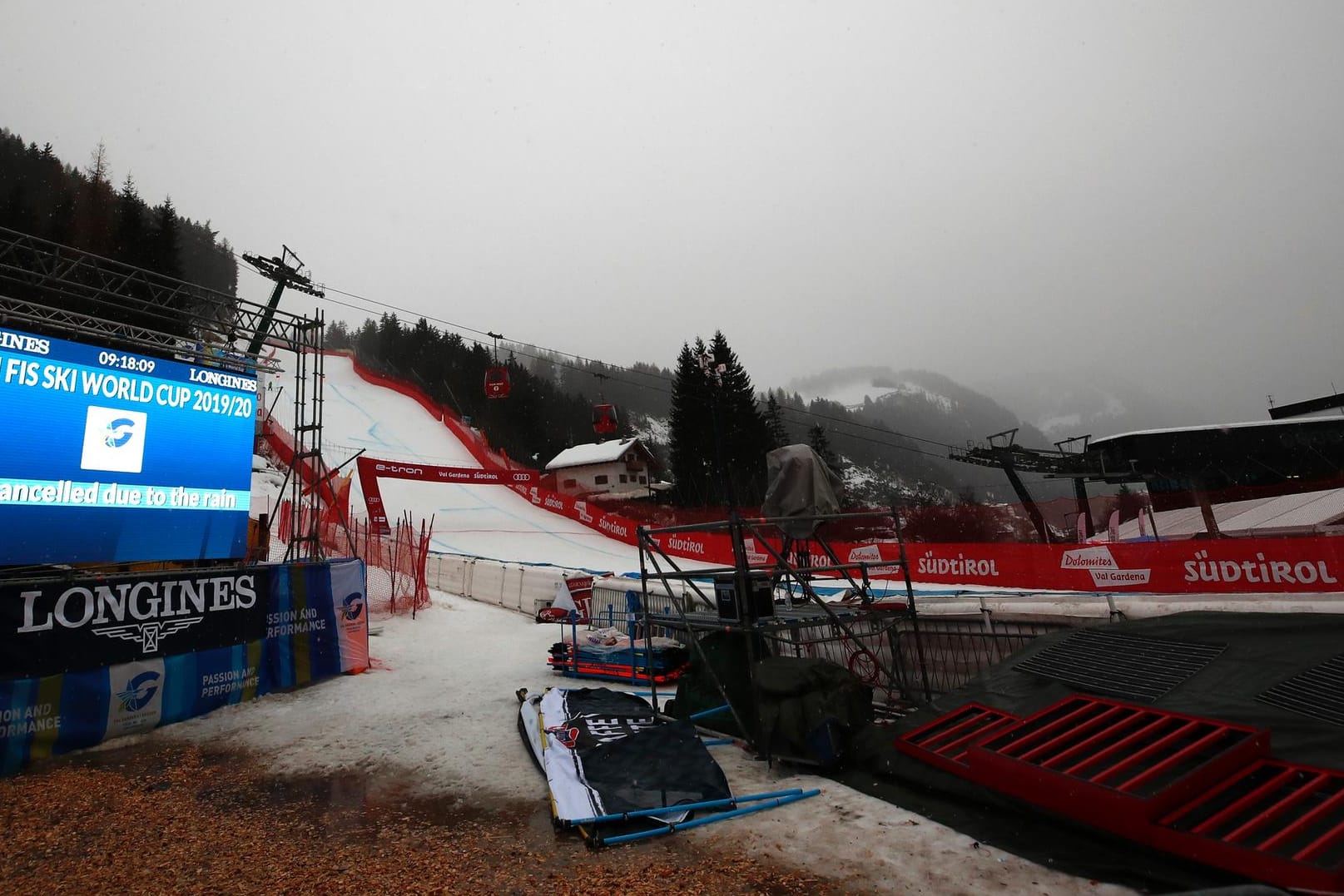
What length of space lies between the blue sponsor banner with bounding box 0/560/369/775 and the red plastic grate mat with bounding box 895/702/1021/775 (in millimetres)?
9029

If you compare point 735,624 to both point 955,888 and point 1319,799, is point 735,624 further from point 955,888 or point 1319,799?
point 1319,799

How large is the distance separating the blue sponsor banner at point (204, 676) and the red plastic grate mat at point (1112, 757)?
376 inches

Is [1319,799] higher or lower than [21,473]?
lower

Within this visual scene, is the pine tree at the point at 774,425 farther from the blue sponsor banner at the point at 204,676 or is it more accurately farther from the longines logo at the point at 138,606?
the longines logo at the point at 138,606

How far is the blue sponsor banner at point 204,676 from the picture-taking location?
672 centimetres

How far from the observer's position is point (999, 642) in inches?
298

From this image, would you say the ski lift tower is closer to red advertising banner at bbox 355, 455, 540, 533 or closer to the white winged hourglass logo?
the white winged hourglass logo

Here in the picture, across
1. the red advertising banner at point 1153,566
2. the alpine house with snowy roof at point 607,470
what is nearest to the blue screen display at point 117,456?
the red advertising banner at point 1153,566

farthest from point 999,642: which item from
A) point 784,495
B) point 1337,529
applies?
point 1337,529

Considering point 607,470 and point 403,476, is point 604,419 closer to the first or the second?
point 403,476

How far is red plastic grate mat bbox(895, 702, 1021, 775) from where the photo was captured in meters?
4.73

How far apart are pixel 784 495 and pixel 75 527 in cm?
1019

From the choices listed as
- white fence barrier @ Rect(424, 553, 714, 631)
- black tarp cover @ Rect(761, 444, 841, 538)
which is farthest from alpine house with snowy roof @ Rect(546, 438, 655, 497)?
black tarp cover @ Rect(761, 444, 841, 538)

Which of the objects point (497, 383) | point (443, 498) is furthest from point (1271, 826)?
point (443, 498)
